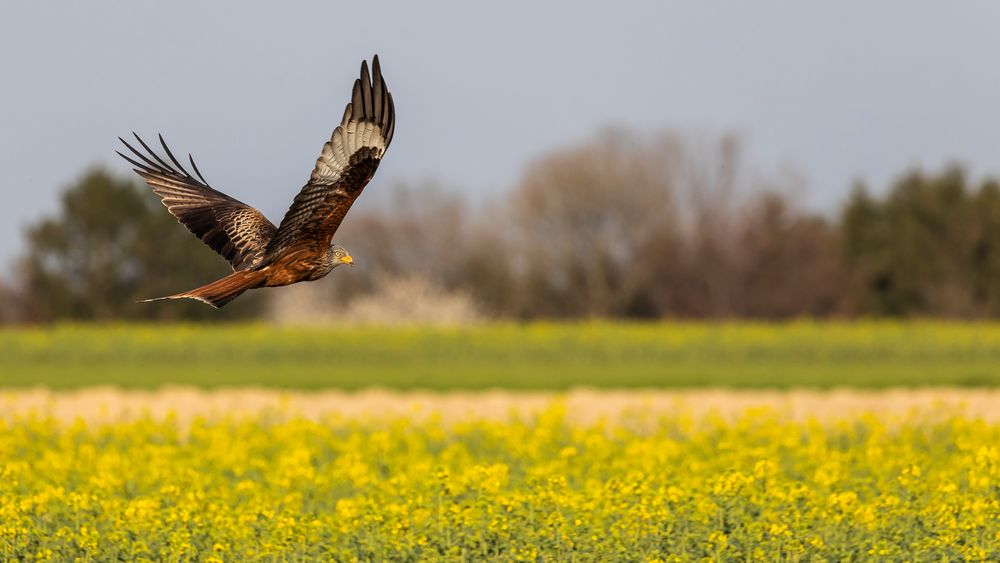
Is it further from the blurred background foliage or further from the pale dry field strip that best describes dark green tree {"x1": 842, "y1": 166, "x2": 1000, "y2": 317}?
the pale dry field strip

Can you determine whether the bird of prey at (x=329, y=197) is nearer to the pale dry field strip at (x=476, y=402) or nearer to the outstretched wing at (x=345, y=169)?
the outstretched wing at (x=345, y=169)

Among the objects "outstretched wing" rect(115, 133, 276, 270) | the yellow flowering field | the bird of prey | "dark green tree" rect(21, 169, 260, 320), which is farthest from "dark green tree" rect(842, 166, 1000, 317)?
the bird of prey

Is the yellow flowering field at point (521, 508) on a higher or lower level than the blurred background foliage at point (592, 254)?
lower

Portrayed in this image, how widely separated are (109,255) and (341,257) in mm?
36641

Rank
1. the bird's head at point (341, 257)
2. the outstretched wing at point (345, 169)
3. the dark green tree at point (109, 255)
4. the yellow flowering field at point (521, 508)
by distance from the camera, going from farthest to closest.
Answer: the dark green tree at point (109, 255), the yellow flowering field at point (521, 508), the outstretched wing at point (345, 169), the bird's head at point (341, 257)

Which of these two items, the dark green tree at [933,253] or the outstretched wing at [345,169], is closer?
the outstretched wing at [345,169]

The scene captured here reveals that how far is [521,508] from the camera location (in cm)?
828

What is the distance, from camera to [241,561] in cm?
792

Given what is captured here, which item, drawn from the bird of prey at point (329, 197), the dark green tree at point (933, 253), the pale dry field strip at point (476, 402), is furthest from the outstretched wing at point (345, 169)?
the dark green tree at point (933, 253)

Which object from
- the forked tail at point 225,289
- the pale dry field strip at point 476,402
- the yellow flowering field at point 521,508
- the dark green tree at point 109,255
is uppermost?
the dark green tree at point 109,255

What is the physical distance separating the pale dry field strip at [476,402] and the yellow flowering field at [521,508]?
6.33 metres

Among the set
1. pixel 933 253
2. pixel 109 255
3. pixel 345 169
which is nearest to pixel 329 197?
pixel 345 169

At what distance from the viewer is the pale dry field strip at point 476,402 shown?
60.7 ft

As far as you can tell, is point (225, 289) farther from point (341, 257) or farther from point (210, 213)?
point (210, 213)
